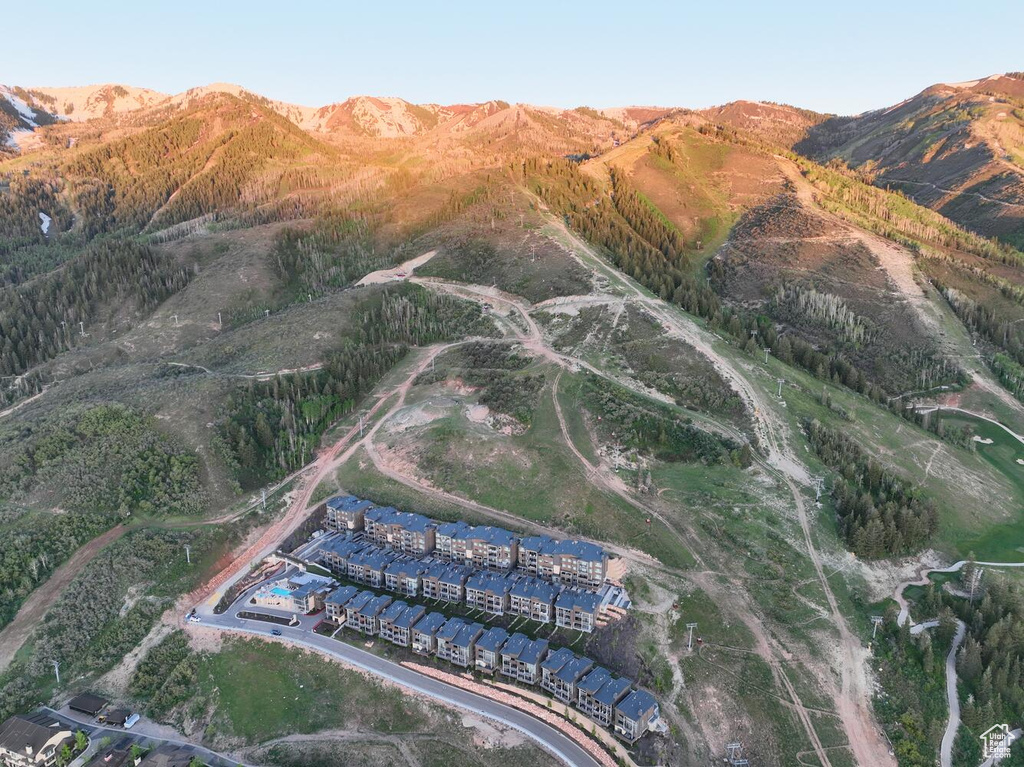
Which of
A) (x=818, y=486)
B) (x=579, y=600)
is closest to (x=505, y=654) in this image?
(x=579, y=600)

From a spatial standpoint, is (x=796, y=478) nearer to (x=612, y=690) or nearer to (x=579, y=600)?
(x=579, y=600)

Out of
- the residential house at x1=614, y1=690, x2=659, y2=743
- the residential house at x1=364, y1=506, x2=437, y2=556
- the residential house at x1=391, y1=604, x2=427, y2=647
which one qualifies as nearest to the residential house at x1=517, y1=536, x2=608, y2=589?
the residential house at x1=364, y1=506, x2=437, y2=556

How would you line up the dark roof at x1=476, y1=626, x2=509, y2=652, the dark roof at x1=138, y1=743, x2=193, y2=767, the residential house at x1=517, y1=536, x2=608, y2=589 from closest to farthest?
the dark roof at x1=138, y1=743, x2=193, y2=767
the dark roof at x1=476, y1=626, x2=509, y2=652
the residential house at x1=517, y1=536, x2=608, y2=589

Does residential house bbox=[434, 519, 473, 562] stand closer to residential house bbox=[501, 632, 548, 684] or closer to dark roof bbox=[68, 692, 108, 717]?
residential house bbox=[501, 632, 548, 684]

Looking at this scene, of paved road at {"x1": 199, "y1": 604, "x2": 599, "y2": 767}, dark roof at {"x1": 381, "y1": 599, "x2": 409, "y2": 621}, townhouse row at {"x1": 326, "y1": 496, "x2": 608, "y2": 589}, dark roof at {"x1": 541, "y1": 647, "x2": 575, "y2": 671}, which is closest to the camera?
paved road at {"x1": 199, "y1": 604, "x2": 599, "y2": 767}

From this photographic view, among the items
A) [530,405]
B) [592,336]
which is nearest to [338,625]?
[530,405]

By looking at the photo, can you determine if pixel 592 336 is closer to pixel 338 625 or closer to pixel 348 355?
pixel 348 355
